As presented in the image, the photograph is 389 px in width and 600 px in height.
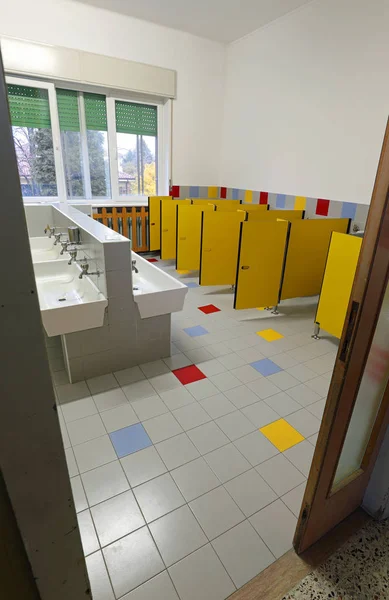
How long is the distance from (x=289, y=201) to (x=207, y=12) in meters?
2.31

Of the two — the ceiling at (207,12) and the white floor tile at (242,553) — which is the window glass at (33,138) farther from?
the white floor tile at (242,553)

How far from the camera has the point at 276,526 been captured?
1.30 m

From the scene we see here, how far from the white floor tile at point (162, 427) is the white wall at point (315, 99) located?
2.69 meters

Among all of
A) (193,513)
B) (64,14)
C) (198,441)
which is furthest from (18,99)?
(193,513)

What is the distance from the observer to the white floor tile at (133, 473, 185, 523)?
4.39 ft

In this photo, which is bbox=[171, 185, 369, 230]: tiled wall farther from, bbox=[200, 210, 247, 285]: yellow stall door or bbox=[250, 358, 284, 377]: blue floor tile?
bbox=[250, 358, 284, 377]: blue floor tile

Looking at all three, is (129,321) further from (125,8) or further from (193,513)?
(125,8)

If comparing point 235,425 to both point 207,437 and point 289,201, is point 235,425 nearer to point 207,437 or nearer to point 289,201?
point 207,437

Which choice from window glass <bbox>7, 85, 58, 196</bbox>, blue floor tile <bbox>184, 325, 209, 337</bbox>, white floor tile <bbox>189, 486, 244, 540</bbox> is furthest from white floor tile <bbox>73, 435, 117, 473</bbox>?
window glass <bbox>7, 85, 58, 196</bbox>

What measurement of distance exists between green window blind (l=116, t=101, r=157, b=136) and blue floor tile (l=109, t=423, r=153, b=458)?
4049 millimetres

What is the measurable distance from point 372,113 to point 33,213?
131 inches

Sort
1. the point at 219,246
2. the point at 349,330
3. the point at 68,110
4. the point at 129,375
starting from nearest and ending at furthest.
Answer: the point at 349,330
the point at 129,375
the point at 219,246
the point at 68,110

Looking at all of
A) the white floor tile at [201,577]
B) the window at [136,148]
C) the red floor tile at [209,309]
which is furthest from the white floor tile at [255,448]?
the window at [136,148]

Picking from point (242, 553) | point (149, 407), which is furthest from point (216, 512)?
point (149, 407)
